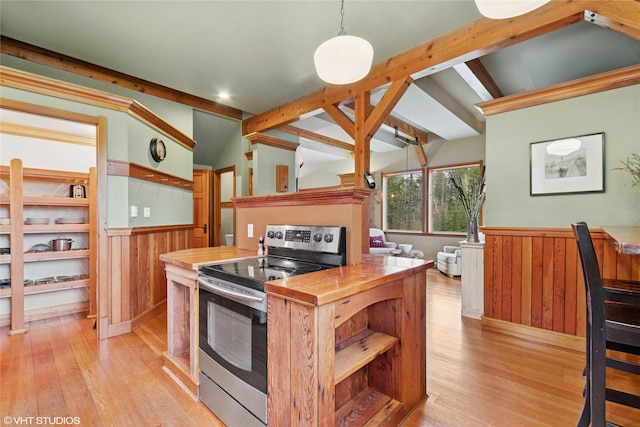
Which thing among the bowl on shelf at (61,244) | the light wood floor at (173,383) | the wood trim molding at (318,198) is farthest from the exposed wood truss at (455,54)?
the bowl on shelf at (61,244)

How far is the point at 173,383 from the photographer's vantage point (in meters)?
2.03

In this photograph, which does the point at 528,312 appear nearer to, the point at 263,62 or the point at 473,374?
the point at 473,374

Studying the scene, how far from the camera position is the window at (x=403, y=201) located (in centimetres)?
696

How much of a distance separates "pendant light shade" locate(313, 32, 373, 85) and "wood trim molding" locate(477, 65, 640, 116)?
5.90 feet

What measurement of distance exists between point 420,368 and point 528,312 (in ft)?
5.75

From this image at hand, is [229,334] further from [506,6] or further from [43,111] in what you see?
[43,111]

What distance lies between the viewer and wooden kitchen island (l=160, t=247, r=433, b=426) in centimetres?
114

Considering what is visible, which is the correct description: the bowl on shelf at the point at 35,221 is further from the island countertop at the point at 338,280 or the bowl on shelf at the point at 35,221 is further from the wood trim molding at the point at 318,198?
the wood trim molding at the point at 318,198

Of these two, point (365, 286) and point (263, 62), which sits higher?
point (263, 62)

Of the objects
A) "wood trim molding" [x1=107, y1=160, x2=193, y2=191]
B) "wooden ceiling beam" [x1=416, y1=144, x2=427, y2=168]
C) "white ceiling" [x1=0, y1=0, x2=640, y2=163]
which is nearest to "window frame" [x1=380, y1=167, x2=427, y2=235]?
"wooden ceiling beam" [x1=416, y1=144, x2=427, y2=168]

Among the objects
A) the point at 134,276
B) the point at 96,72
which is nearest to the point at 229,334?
the point at 134,276

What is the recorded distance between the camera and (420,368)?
177 cm

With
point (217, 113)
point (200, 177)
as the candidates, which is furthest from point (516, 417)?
point (200, 177)

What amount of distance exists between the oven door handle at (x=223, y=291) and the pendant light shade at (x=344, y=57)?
154 centimetres
